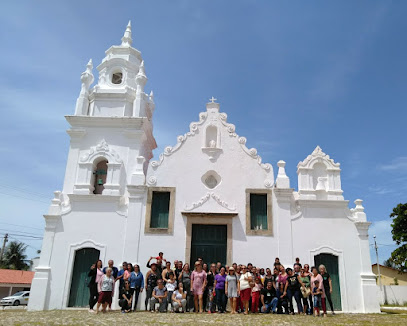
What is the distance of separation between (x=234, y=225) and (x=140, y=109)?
7.75 meters

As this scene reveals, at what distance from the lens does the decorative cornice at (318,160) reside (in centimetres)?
1586

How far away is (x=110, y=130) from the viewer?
687 inches

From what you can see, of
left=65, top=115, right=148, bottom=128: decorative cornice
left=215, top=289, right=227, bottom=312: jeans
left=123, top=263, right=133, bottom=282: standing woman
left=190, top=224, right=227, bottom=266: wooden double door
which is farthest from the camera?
left=65, top=115, right=148, bottom=128: decorative cornice

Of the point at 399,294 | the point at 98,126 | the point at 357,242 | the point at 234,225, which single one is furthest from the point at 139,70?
the point at 399,294

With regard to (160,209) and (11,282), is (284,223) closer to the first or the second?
(160,209)

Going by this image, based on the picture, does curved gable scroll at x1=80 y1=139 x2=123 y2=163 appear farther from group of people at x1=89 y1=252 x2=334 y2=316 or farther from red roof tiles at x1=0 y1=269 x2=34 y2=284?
red roof tiles at x1=0 y1=269 x2=34 y2=284

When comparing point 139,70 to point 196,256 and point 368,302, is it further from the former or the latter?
point 368,302

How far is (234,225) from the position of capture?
14711 millimetres

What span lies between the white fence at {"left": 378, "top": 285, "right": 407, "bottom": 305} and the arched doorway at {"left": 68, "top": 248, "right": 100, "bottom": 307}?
22.7 metres

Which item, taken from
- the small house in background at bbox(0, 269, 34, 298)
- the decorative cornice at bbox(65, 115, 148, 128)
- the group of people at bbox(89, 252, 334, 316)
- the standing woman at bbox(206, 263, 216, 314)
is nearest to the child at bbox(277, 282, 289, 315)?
the group of people at bbox(89, 252, 334, 316)

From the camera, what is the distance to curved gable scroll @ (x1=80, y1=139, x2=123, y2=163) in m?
16.5

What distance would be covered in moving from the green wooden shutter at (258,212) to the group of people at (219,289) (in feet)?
9.40

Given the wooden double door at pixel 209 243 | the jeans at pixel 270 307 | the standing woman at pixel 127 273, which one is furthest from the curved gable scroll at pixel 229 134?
the jeans at pixel 270 307

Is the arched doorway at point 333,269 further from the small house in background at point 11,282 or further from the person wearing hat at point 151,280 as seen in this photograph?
the small house in background at point 11,282
